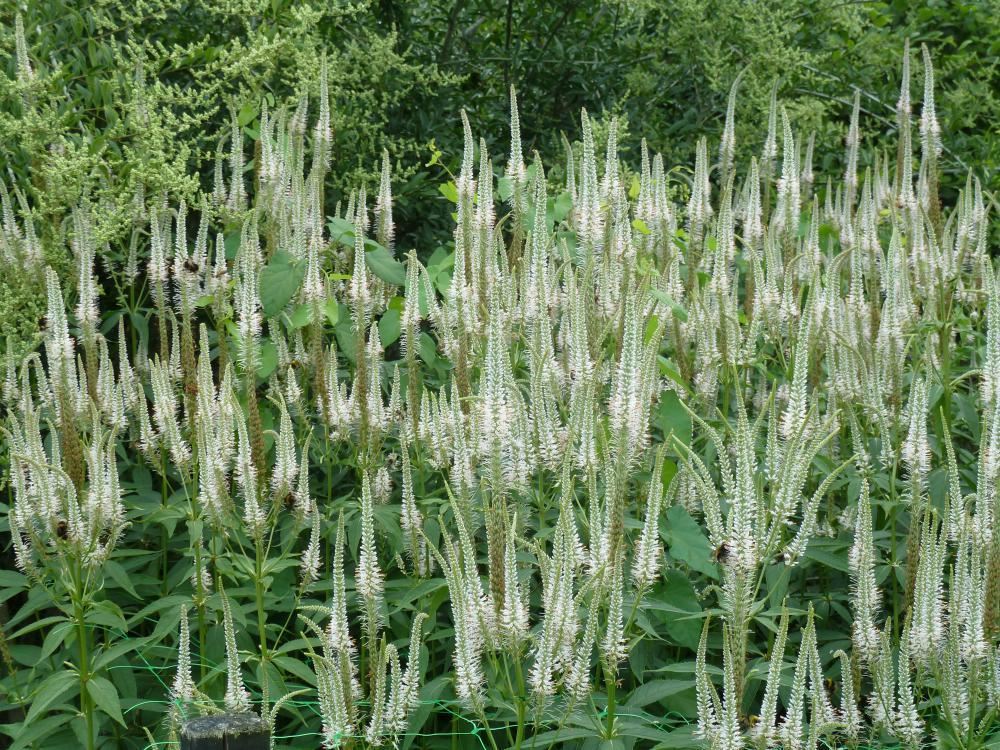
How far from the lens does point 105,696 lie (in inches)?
152

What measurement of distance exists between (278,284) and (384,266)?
506mm

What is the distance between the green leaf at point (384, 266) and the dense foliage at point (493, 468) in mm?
30

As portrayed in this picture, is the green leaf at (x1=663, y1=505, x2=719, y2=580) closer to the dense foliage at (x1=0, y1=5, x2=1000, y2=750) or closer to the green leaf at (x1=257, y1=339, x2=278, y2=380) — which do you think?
the dense foliage at (x1=0, y1=5, x2=1000, y2=750)

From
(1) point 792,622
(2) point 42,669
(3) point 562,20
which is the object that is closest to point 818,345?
(1) point 792,622

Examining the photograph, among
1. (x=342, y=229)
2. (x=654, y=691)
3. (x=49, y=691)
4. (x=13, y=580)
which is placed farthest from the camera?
(x=342, y=229)

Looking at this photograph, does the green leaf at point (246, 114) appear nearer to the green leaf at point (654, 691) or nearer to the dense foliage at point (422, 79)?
the dense foliage at point (422, 79)

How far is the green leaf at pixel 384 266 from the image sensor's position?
504 centimetres

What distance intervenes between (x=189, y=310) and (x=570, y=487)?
2.23 metres

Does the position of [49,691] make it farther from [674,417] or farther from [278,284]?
Result: [674,417]

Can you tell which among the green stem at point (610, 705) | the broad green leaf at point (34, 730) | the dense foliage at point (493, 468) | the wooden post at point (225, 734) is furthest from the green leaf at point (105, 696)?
the green stem at point (610, 705)

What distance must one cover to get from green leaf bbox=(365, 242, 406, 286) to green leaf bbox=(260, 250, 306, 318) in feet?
1.18

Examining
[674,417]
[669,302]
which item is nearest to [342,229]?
[669,302]

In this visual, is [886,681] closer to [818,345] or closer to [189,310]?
[818,345]

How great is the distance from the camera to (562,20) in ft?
30.1
